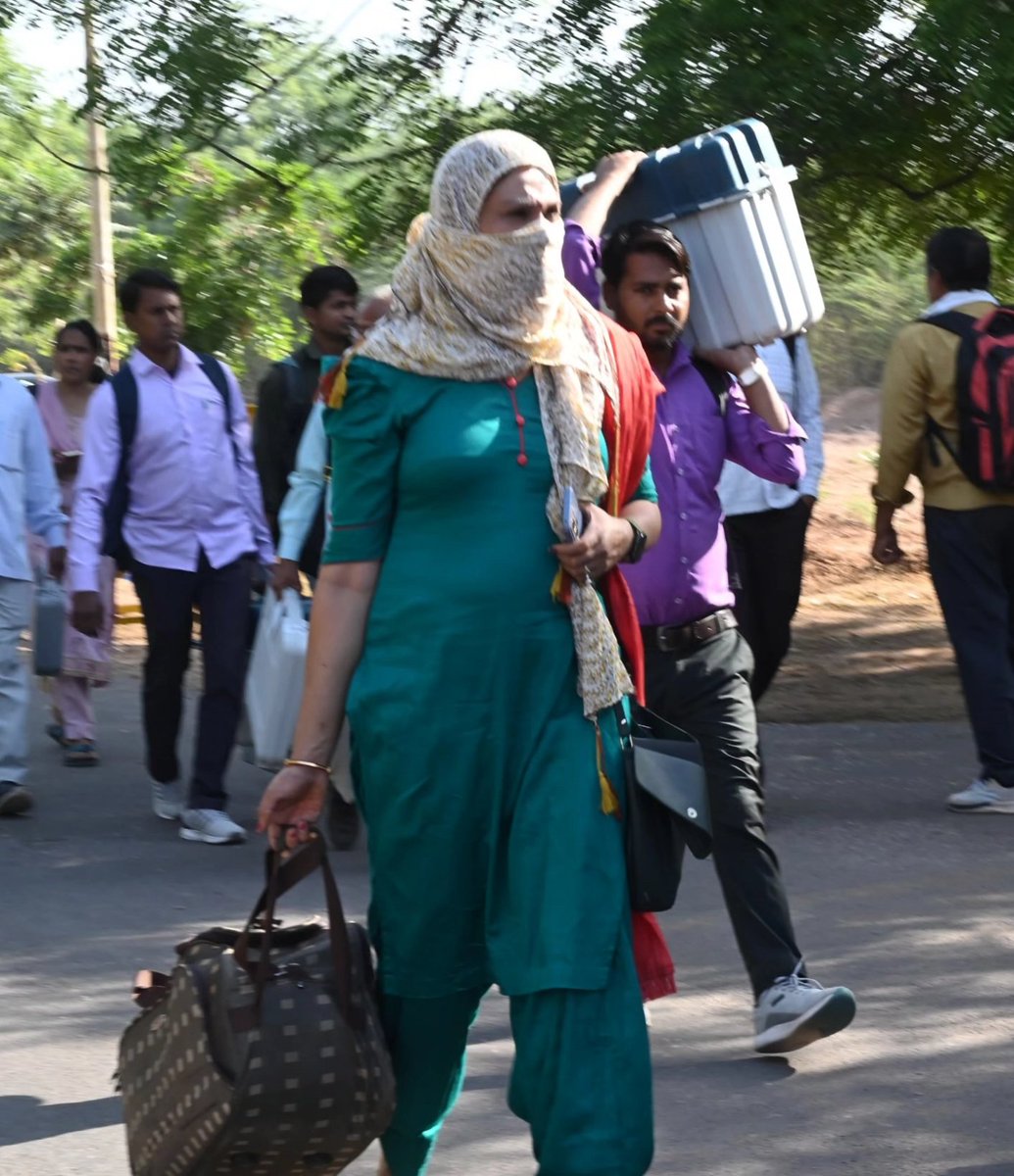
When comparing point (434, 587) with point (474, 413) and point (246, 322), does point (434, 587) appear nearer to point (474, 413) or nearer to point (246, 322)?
point (474, 413)

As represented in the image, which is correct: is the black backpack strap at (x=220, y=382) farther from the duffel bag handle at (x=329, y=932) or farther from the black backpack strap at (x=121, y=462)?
the duffel bag handle at (x=329, y=932)

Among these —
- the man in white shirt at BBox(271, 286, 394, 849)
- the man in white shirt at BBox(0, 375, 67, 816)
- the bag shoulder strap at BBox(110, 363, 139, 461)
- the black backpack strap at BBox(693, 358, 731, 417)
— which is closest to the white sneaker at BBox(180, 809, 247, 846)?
the man in white shirt at BBox(271, 286, 394, 849)

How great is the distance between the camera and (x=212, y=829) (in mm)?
7430

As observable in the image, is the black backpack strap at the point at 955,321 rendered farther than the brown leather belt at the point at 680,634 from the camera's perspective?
Yes

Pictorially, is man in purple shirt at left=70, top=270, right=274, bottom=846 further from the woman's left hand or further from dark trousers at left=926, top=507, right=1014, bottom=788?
the woman's left hand

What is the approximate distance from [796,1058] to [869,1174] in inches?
30.7

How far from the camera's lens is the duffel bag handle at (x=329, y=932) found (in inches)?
133

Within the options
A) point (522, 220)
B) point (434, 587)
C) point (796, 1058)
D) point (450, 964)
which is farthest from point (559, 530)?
point (796, 1058)

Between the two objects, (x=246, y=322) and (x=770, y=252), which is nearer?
(x=770, y=252)

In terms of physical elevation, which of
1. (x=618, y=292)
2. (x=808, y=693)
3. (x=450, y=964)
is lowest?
(x=808, y=693)

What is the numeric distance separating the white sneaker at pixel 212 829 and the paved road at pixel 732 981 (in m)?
0.07

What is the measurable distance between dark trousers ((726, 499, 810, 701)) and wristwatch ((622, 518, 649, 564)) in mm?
3741

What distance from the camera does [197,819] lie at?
7.48 metres

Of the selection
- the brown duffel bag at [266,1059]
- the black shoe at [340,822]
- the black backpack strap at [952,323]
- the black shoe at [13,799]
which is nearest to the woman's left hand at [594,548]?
the brown duffel bag at [266,1059]
